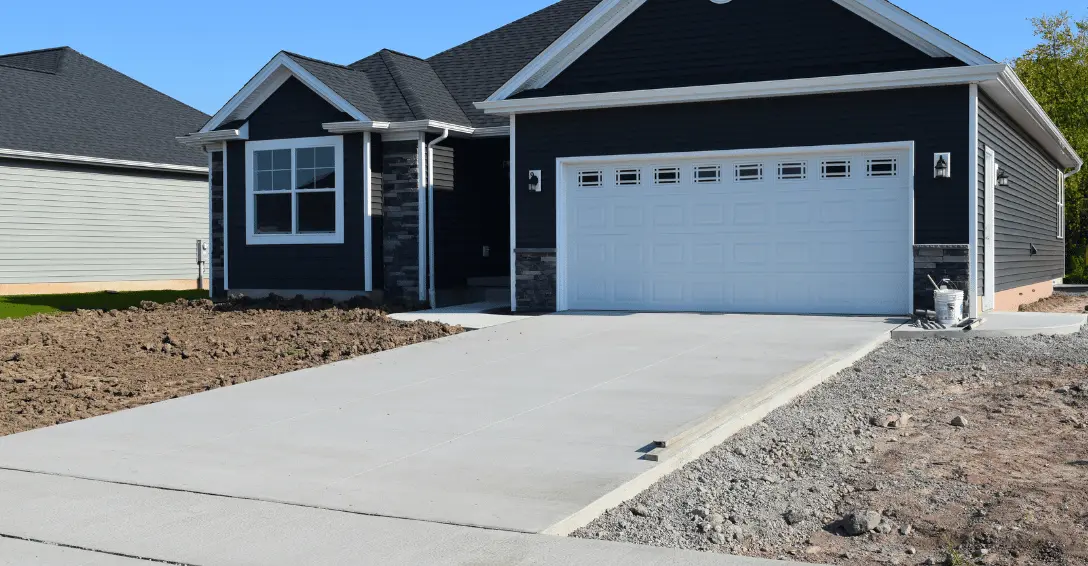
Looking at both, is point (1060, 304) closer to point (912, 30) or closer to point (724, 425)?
point (912, 30)

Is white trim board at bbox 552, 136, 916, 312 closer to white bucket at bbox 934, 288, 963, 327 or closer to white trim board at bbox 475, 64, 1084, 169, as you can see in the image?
white trim board at bbox 475, 64, 1084, 169

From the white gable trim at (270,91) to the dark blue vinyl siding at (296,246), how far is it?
0.44 ft

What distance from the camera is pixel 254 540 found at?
515cm

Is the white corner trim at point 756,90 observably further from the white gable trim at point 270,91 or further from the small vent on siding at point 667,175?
the white gable trim at point 270,91

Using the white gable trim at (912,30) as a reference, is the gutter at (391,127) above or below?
below

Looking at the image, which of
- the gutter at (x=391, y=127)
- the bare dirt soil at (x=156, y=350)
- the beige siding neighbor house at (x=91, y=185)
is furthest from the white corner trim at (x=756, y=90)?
the beige siding neighbor house at (x=91, y=185)

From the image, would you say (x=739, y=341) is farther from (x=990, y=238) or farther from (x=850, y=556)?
(x=850, y=556)

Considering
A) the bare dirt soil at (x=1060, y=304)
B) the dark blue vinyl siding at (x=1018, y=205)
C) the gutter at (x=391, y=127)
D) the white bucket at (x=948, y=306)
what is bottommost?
the bare dirt soil at (x=1060, y=304)

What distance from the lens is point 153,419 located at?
8.42 metres

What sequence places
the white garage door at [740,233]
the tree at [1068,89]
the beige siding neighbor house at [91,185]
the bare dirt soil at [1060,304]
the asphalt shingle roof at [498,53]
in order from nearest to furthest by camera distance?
the white garage door at [740,233] → the bare dirt soil at [1060,304] → the asphalt shingle roof at [498,53] → the beige siding neighbor house at [91,185] → the tree at [1068,89]

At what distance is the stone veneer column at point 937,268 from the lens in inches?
543

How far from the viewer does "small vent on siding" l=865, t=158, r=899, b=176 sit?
14273 millimetres

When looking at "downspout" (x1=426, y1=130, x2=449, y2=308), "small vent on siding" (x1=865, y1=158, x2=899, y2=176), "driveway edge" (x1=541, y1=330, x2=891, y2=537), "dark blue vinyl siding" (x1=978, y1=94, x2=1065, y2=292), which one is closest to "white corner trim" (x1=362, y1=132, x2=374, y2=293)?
"downspout" (x1=426, y1=130, x2=449, y2=308)

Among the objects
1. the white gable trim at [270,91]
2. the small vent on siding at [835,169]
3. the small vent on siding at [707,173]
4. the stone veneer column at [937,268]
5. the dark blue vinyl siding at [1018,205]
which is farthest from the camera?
the white gable trim at [270,91]
